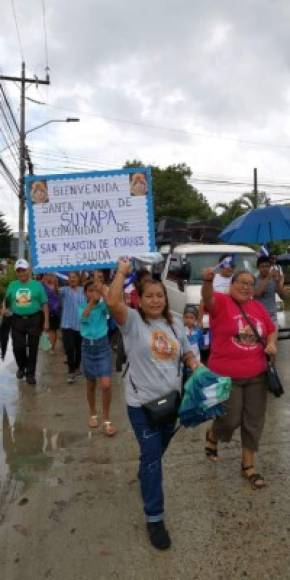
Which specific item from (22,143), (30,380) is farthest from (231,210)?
(30,380)

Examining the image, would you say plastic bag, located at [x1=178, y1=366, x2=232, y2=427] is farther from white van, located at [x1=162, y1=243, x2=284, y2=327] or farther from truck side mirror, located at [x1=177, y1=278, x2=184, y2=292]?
truck side mirror, located at [x1=177, y1=278, x2=184, y2=292]

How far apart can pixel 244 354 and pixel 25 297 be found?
3.89 m

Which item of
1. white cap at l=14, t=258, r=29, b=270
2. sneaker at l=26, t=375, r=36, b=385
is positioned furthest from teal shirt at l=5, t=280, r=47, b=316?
sneaker at l=26, t=375, r=36, b=385

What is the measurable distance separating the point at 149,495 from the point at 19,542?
0.81 m

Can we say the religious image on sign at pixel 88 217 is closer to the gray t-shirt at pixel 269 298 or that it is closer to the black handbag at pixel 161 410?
the black handbag at pixel 161 410

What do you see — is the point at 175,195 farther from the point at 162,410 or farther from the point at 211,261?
the point at 162,410

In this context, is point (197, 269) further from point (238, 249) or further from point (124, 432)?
point (124, 432)

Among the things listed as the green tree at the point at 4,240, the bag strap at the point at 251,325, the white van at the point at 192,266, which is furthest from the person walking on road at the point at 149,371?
the green tree at the point at 4,240

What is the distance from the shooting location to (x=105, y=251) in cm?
400

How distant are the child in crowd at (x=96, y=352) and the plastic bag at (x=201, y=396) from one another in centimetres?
181

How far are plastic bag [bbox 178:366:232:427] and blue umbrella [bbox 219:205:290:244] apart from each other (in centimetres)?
389

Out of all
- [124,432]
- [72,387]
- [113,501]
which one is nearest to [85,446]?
[124,432]

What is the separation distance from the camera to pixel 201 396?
3.05 m

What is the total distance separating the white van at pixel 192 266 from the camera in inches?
326
